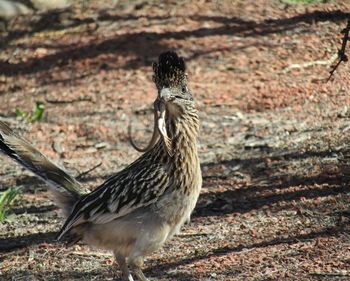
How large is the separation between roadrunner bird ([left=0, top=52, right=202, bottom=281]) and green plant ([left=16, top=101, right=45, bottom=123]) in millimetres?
4585

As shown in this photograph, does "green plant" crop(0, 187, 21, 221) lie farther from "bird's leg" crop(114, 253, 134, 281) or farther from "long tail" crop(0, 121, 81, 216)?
"bird's leg" crop(114, 253, 134, 281)

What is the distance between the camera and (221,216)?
26.6ft

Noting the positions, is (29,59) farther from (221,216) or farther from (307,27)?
(221,216)

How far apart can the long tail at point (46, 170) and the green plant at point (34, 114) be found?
12.7 ft

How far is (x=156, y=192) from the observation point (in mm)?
6430

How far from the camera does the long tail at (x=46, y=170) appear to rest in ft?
23.5

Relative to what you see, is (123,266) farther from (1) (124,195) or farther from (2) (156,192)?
(2) (156,192)

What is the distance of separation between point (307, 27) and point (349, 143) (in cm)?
375

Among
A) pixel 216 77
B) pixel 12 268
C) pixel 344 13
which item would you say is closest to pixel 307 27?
pixel 344 13

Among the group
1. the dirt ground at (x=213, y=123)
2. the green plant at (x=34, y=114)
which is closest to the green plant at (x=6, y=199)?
the dirt ground at (x=213, y=123)

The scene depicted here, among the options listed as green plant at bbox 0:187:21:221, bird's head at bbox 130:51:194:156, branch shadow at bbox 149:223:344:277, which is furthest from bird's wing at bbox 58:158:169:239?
green plant at bbox 0:187:21:221

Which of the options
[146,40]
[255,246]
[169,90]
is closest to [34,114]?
[146,40]

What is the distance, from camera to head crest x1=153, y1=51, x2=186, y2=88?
625 cm

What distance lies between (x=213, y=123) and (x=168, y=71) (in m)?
4.49
